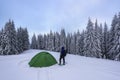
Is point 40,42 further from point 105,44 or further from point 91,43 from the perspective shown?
point 91,43

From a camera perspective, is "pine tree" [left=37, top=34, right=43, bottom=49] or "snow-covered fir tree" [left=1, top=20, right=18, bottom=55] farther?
"pine tree" [left=37, top=34, right=43, bottom=49]

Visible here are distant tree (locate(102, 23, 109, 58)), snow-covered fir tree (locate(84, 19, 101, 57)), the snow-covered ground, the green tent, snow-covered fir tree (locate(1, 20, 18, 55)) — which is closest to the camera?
the snow-covered ground

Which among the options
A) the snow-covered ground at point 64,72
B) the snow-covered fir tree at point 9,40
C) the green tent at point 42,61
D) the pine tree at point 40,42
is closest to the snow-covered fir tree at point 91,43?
the snow-covered ground at point 64,72

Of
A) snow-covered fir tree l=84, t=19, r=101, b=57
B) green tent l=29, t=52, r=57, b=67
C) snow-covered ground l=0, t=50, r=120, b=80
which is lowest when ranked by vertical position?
snow-covered ground l=0, t=50, r=120, b=80

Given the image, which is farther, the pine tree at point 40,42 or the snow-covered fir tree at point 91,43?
the pine tree at point 40,42

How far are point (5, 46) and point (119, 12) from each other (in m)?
32.4

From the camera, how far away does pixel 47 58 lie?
1433 centimetres

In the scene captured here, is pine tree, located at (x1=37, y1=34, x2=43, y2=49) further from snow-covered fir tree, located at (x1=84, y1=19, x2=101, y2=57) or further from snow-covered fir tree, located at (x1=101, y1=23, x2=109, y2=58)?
snow-covered fir tree, located at (x1=84, y1=19, x2=101, y2=57)

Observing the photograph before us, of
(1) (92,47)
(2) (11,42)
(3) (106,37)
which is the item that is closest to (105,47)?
(3) (106,37)

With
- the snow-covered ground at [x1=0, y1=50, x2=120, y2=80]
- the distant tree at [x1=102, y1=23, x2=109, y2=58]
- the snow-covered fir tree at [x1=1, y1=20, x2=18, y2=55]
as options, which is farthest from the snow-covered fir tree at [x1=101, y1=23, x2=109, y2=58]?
the snow-covered fir tree at [x1=1, y1=20, x2=18, y2=55]

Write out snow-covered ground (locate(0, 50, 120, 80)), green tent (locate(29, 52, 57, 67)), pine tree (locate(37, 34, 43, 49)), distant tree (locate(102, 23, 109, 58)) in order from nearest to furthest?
snow-covered ground (locate(0, 50, 120, 80)) → green tent (locate(29, 52, 57, 67)) → distant tree (locate(102, 23, 109, 58)) → pine tree (locate(37, 34, 43, 49))

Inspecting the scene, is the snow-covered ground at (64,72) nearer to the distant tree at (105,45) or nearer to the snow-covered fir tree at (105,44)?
the distant tree at (105,45)

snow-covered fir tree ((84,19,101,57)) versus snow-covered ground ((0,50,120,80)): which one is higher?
snow-covered fir tree ((84,19,101,57))

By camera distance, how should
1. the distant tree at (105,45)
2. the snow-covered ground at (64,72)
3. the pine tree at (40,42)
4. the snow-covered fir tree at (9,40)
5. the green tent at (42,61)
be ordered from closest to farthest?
the snow-covered ground at (64,72)
the green tent at (42,61)
the distant tree at (105,45)
the snow-covered fir tree at (9,40)
the pine tree at (40,42)
